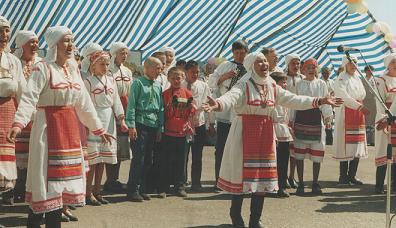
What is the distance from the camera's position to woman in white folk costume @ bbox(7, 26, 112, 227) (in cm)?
502

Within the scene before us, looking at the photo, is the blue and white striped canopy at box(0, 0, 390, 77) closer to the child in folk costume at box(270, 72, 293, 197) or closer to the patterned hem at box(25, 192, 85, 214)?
the child in folk costume at box(270, 72, 293, 197)

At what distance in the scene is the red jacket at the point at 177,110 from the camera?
7.78 m

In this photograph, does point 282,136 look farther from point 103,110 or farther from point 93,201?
point 93,201

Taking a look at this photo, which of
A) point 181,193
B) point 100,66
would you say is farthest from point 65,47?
point 181,193

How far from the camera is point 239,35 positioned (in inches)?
613

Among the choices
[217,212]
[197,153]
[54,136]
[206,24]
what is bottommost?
[217,212]

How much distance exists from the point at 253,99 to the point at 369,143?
11.3 meters

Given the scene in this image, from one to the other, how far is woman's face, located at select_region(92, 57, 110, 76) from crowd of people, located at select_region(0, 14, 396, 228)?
1cm

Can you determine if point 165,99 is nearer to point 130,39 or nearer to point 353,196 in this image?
point 353,196

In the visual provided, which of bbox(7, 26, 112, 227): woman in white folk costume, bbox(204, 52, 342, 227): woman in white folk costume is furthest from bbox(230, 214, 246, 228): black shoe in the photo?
bbox(7, 26, 112, 227): woman in white folk costume

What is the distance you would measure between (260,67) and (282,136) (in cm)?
217

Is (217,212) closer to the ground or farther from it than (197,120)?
closer to the ground

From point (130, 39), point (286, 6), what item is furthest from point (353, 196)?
point (286, 6)

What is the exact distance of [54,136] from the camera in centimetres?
506
